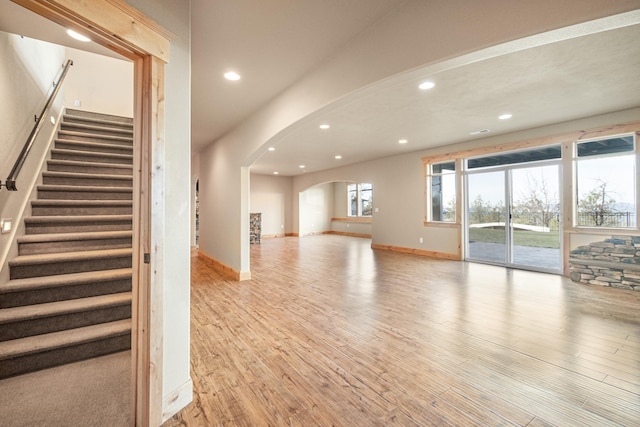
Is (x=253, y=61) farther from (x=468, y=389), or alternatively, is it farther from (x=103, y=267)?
(x=468, y=389)

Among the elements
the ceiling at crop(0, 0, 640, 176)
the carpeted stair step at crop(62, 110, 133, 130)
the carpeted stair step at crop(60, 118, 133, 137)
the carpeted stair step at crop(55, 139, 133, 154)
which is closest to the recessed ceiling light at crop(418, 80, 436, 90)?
the ceiling at crop(0, 0, 640, 176)

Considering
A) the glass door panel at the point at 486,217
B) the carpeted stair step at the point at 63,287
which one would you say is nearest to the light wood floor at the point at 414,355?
the carpeted stair step at the point at 63,287

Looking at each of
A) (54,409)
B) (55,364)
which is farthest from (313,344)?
(55,364)

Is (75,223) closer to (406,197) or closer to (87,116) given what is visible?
(87,116)

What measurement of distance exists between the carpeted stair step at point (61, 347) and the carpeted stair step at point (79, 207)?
1.50 m

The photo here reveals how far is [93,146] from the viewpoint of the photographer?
396 cm

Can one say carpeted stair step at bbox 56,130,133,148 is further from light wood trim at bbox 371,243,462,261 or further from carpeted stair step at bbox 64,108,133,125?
light wood trim at bbox 371,243,462,261

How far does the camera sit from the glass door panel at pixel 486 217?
19.2ft

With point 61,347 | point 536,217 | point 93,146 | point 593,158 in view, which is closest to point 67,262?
point 61,347

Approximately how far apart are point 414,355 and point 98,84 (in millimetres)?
7681

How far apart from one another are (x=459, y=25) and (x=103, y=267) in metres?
3.70

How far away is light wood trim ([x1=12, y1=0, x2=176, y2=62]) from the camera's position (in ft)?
3.93

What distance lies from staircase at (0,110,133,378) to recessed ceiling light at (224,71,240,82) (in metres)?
1.96

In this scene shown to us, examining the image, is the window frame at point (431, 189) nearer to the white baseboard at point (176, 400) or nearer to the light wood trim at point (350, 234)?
the light wood trim at point (350, 234)
